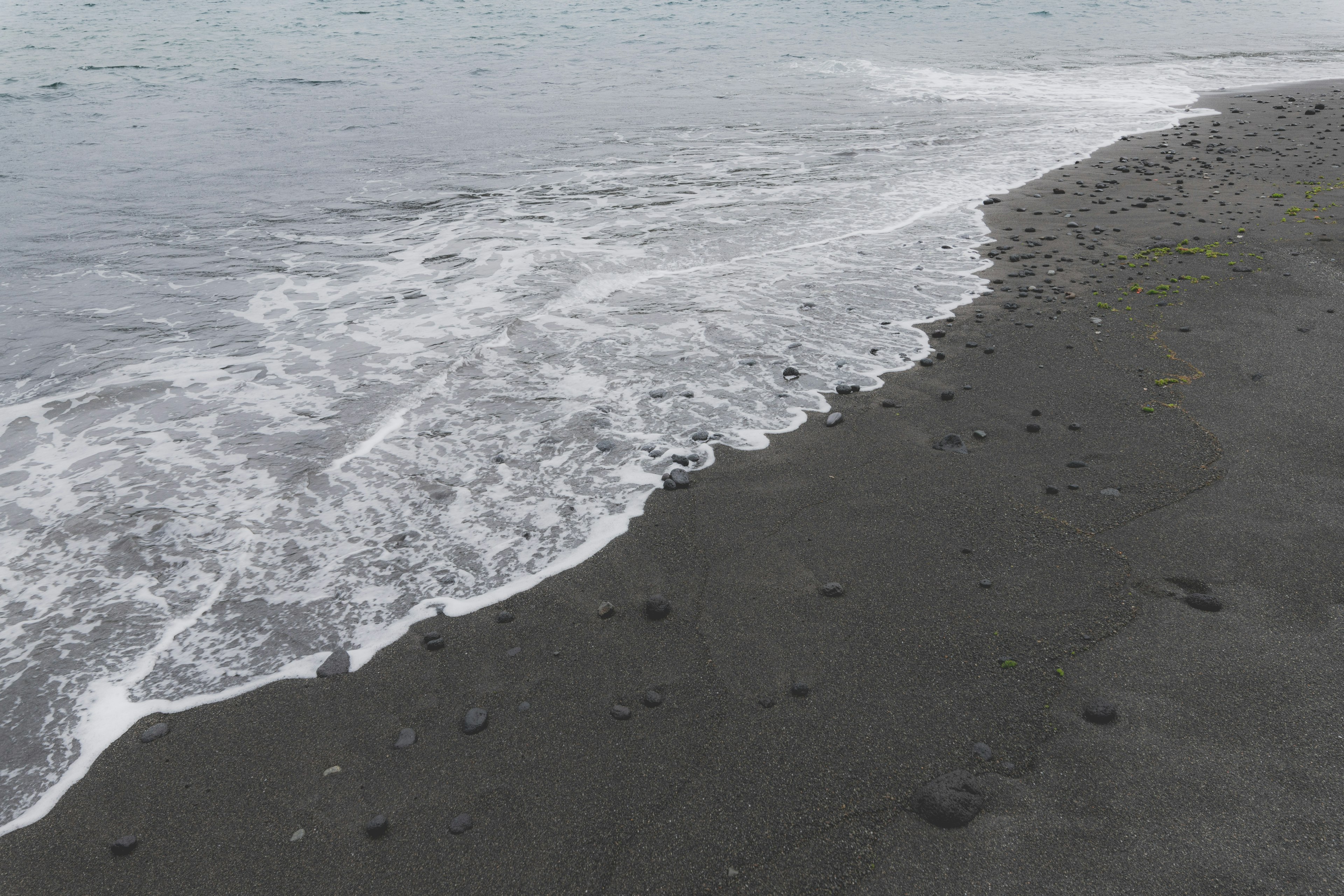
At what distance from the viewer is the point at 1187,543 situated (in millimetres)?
4734

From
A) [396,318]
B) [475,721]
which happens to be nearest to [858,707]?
[475,721]

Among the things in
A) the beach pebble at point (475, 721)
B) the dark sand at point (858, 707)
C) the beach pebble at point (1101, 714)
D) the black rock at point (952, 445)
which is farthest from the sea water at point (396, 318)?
the beach pebble at point (1101, 714)

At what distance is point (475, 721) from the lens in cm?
384

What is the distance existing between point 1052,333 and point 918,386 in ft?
6.30

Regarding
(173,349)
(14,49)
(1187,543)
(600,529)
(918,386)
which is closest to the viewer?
(1187,543)

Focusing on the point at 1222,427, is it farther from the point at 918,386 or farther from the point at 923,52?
the point at 923,52

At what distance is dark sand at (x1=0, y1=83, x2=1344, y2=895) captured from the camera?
3.16 meters

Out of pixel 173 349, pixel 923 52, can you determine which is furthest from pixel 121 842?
pixel 923 52

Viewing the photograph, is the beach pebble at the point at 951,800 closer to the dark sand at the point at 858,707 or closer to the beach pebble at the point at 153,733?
the dark sand at the point at 858,707

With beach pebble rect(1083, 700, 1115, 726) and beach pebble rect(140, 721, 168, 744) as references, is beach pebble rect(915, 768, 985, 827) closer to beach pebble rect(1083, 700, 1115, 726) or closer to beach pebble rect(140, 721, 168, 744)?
beach pebble rect(1083, 700, 1115, 726)

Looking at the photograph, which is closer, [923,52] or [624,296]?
[624,296]

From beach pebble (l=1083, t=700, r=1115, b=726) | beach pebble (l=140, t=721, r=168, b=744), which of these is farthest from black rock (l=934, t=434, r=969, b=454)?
beach pebble (l=140, t=721, r=168, b=744)

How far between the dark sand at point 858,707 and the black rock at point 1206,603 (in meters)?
0.05

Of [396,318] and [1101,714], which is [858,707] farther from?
[396,318]
